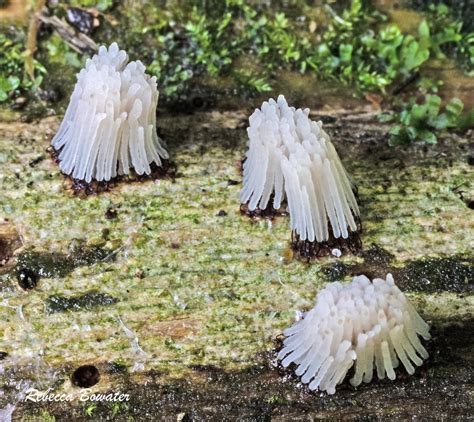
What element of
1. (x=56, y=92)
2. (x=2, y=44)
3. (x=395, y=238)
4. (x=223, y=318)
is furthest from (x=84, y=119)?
(x=395, y=238)

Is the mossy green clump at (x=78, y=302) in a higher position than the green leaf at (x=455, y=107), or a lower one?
lower

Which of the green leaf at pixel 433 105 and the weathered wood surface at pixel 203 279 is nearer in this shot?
the weathered wood surface at pixel 203 279

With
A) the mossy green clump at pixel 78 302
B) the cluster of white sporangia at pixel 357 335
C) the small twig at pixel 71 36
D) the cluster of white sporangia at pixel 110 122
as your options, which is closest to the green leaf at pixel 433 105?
the cluster of white sporangia at pixel 357 335

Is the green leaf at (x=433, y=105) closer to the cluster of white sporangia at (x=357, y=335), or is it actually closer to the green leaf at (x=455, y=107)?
the green leaf at (x=455, y=107)

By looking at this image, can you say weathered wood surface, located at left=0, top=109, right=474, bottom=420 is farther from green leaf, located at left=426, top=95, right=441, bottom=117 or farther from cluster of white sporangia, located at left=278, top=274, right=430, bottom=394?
green leaf, located at left=426, top=95, right=441, bottom=117

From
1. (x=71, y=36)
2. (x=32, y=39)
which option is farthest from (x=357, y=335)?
(x=32, y=39)

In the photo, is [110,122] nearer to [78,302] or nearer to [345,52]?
[78,302]
